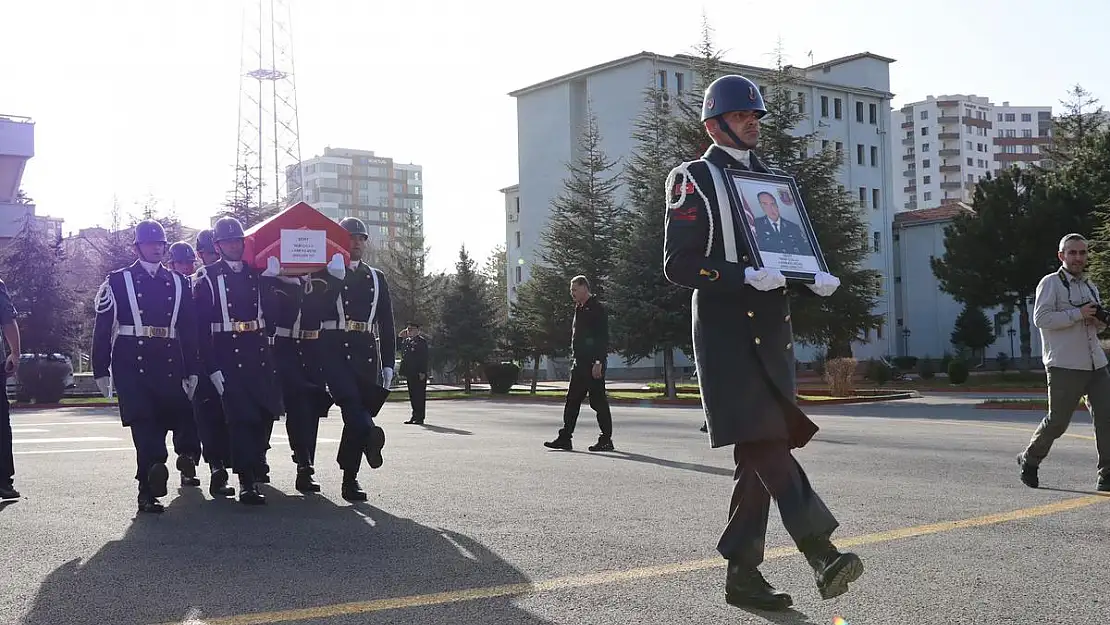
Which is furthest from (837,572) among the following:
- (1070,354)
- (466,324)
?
(466,324)

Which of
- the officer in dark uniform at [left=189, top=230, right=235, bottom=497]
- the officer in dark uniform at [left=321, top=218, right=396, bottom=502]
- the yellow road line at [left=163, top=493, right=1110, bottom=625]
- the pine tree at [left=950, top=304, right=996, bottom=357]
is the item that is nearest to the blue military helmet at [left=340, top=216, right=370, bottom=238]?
the officer in dark uniform at [left=321, top=218, right=396, bottom=502]

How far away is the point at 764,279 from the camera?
4.49 meters

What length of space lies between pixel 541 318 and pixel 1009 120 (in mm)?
160087

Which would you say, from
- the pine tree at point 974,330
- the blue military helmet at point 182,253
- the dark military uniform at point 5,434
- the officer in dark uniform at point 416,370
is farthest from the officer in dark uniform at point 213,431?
the pine tree at point 974,330

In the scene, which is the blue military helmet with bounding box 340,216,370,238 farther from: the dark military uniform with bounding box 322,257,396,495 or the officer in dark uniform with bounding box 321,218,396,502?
the dark military uniform with bounding box 322,257,396,495

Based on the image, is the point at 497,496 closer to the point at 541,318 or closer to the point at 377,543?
the point at 377,543

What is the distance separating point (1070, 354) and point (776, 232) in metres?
5.09

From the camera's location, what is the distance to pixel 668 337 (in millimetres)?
31375

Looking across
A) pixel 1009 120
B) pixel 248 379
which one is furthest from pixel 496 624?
pixel 1009 120

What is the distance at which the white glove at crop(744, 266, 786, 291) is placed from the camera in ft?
14.7

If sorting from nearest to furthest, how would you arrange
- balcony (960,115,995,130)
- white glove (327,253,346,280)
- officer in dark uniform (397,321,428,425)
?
white glove (327,253,346,280)
officer in dark uniform (397,321,428,425)
balcony (960,115,995,130)

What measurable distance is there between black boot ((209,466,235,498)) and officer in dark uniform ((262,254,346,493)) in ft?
1.86

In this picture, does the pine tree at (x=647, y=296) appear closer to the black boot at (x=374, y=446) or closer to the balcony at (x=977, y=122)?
the black boot at (x=374, y=446)

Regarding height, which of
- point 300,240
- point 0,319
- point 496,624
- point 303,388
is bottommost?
point 496,624
